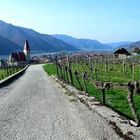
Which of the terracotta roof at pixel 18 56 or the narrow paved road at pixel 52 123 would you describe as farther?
the terracotta roof at pixel 18 56

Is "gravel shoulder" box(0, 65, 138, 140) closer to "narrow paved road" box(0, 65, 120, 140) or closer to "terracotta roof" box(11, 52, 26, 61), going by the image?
"narrow paved road" box(0, 65, 120, 140)

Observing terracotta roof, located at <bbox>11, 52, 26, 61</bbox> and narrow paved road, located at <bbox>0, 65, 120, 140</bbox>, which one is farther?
terracotta roof, located at <bbox>11, 52, 26, 61</bbox>

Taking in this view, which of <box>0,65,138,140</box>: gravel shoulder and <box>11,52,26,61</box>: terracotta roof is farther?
<box>11,52,26,61</box>: terracotta roof

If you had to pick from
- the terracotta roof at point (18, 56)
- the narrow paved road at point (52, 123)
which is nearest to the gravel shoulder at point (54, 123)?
the narrow paved road at point (52, 123)

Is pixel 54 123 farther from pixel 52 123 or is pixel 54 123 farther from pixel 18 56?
pixel 18 56

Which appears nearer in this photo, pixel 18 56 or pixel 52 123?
pixel 52 123

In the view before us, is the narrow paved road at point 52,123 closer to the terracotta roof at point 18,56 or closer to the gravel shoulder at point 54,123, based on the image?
the gravel shoulder at point 54,123

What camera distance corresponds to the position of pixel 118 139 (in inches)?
410

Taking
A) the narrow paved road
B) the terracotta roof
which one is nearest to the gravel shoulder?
the narrow paved road

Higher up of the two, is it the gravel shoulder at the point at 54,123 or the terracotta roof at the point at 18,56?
the gravel shoulder at the point at 54,123

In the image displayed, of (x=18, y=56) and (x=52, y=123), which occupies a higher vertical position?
(x=52, y=123)

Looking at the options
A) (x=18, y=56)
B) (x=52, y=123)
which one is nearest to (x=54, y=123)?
(x=52, y=123)

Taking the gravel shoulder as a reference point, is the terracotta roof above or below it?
below

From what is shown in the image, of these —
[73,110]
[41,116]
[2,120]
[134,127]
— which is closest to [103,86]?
[73,110]
